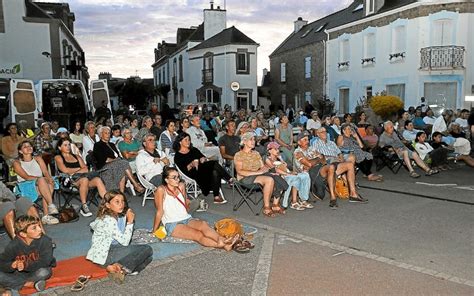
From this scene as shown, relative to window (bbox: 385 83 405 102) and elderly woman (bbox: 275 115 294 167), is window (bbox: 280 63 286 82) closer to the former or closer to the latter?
window (bbox: 385 83 405 102)

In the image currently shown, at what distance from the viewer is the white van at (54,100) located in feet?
45.3

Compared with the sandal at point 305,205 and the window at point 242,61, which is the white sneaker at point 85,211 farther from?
the window at point 242,61

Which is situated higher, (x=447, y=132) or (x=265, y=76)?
(x=265, y=76)

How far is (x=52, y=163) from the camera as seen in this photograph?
9.50 m

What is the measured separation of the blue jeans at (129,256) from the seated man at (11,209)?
125cm

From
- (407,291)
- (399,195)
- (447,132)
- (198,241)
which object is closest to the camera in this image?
(407,291)

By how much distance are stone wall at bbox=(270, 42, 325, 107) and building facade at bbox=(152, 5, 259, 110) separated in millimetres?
2161

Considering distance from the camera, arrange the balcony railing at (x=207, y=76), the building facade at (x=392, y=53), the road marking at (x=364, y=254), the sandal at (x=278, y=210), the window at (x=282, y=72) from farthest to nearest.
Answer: the balcony railing at (x=207, y=76), the window at (x=282, y=72), the building facade at (x=392, y=53), the sandal at (x=278, y=210), the road marking at (x=364, y=254)

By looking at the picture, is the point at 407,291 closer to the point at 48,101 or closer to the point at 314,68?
the point at 48,101

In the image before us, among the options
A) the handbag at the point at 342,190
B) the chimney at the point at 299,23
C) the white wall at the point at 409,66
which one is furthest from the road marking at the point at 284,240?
the chimney at the point at 299,23

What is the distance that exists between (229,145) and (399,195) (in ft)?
11.4

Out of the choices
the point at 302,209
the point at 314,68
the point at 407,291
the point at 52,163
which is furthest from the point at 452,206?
the point at 314,68

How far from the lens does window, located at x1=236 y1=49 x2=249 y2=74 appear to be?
34438 millimetres

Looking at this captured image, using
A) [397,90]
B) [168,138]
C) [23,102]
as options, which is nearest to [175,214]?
[168,138]
